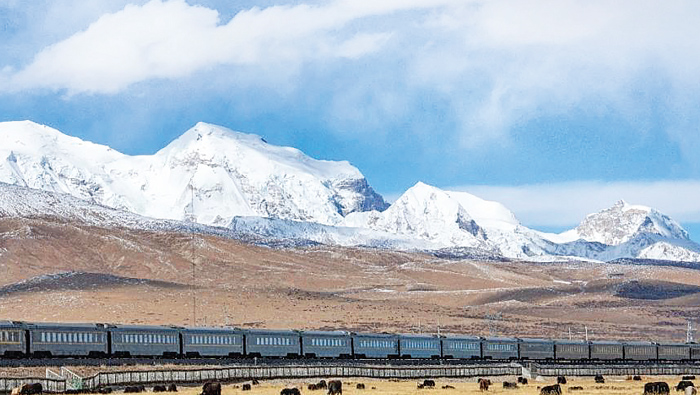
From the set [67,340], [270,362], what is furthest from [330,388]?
[270,362]

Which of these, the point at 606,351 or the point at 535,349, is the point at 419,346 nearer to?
the point at 535,349

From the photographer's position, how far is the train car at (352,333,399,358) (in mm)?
103688

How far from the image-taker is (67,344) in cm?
8088

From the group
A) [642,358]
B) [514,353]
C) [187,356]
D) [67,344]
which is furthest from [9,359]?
[642,358]

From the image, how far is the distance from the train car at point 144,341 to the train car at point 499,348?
108ft

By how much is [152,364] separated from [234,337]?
10523mm

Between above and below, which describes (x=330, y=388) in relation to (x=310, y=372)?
above

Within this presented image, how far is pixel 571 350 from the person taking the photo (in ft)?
392

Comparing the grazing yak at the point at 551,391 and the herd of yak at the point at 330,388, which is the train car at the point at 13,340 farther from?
the grazing yak at the point at 551,391

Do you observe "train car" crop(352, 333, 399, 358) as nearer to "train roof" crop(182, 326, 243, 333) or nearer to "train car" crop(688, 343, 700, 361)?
"train roof" crop(182, 326, 243, 333)

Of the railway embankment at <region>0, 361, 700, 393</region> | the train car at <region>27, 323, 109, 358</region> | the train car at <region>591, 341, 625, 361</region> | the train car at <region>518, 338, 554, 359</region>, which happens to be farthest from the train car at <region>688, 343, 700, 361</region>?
the train car at <region>27, 323, 109, 358</region>

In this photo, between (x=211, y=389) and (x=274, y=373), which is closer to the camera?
(x=211, y=389)

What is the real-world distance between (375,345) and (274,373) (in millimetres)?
23857

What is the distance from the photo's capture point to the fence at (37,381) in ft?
214
